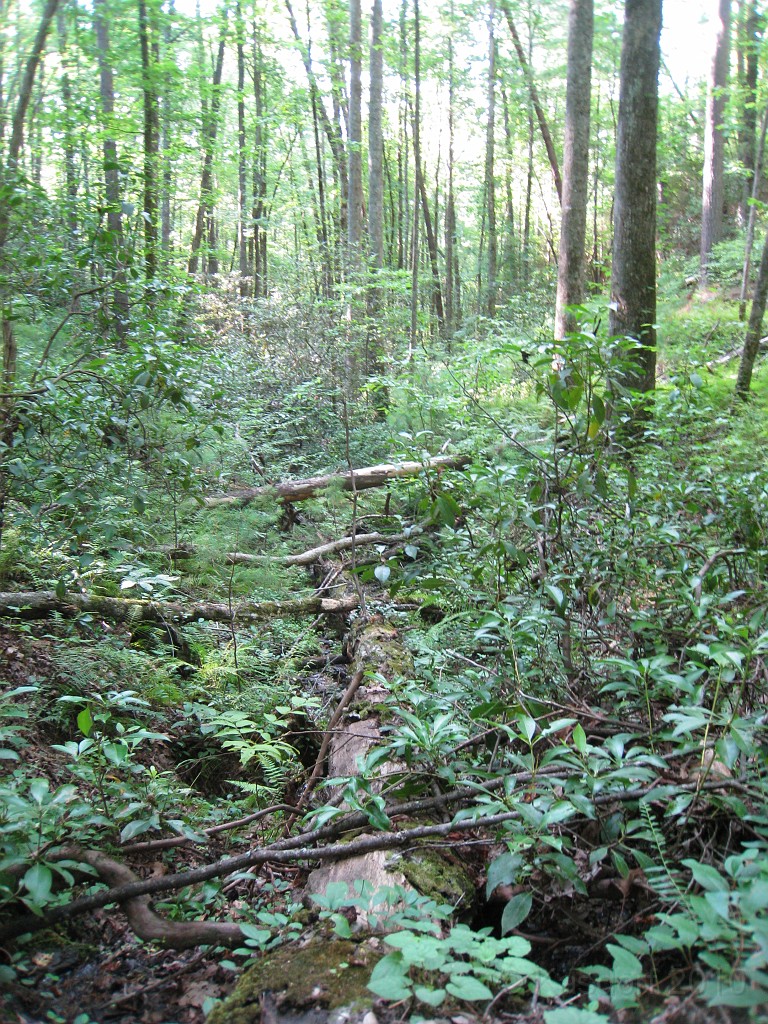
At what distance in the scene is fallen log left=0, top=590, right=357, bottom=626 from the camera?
462 cm

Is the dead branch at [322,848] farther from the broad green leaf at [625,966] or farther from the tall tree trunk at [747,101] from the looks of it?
the tall tree trunk at [747,101]

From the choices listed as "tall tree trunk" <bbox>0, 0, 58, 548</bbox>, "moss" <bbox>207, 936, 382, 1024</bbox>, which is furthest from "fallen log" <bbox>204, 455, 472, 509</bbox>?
"moss" <bbox>207, 936, 382, 1024</bbox>

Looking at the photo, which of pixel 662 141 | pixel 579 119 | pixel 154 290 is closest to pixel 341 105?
pixel 662 141

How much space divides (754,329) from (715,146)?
39.8ft

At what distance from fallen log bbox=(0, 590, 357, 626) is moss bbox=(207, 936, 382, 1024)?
3.09 meters

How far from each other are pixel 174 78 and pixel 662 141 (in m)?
15.9

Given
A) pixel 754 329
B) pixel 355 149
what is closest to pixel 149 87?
pixel 355 149

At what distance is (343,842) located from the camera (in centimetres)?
280

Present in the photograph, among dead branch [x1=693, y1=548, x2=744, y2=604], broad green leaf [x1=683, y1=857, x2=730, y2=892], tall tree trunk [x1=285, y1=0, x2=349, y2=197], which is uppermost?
tall tree trunk [x1=285, y1=0, x2=349, y2=197]

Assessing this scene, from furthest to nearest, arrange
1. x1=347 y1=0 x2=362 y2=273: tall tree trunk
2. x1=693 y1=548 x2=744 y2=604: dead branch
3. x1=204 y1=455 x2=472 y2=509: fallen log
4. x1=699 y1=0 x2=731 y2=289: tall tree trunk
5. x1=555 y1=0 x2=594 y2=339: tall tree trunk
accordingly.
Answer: x1=699 y1=0 x2=731 y2=289: tall tree trunk
x1=347 y1=0 x2=362 y2=273: tall tree trunk
x1=555 y1=0 x2=594 y2=339: tall tree trunk
x1=204 y1=455 x2=472 y2=509: fallen log
x1=693 y1=548 x2=744 y2=604: dead branch

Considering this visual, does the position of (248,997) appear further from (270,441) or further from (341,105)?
(341,105)

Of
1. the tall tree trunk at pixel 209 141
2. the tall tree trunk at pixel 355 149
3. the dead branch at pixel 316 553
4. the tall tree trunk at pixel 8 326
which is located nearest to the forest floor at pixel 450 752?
the tall tree trunk at pixel 8 326

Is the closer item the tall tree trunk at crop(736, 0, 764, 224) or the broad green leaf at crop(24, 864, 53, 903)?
the broad green leaf at crop(24, 864, 53, 903)

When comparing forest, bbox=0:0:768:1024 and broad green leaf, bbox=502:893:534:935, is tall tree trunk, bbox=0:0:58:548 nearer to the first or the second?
forest, bbox=0:0:768:1024
